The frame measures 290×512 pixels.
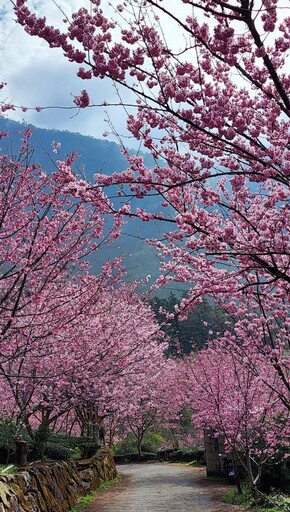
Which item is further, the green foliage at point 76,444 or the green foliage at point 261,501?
the green foliage at point 76,444

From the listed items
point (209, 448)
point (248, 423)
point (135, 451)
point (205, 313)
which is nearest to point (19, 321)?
point (248, 423)

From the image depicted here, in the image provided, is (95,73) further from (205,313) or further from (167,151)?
(205,313)

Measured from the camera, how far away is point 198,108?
12.7ft

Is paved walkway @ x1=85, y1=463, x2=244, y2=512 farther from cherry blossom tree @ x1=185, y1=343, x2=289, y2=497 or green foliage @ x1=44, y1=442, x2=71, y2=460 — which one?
green foliage @ x1=44, y1=442, x2=71, y2=460

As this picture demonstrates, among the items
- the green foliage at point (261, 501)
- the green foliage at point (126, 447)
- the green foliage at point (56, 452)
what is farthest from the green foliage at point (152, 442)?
the green foliage at point (261, 501)

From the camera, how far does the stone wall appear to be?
310 inches

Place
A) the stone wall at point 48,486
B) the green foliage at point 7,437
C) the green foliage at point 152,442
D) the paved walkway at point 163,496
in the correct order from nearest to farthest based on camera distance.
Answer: the stone wall at point 48,486 → the green foliage at point 7,437 → the paved walkway at point 163,496 → the green foliage at point 152,442

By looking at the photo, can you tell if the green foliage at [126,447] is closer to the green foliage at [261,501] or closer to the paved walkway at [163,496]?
the paved walkway at [163,496]

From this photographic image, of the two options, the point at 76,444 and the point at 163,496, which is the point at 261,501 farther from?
the point at 76,444

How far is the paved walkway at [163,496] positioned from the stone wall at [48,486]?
1.84 feet

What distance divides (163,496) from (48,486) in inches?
188

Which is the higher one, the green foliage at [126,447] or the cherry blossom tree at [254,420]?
the cherry blossom tree at [254,420]

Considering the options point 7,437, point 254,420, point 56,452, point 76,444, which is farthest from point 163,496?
point 7,437

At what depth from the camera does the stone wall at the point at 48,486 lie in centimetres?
788
